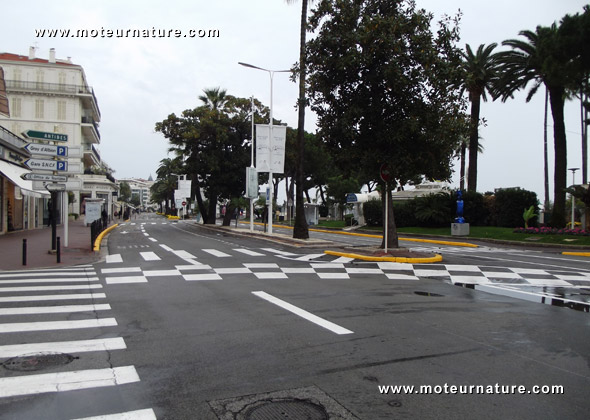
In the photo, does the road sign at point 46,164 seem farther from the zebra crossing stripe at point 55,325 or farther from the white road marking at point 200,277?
the zebra crossing stripe at point 55,325

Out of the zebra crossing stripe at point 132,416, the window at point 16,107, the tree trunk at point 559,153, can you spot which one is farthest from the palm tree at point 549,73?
the window at point 16,107

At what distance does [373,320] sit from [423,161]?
9.89 metres

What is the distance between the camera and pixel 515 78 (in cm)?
3012

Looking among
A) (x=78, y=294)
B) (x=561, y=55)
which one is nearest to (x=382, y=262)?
(x=78, y=294)

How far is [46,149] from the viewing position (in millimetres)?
15773

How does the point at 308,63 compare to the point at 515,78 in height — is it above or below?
below

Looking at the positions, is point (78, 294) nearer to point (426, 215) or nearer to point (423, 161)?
point (423, 161)

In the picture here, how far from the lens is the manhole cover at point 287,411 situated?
347 cm

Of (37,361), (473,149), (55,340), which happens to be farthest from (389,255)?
(473,149)

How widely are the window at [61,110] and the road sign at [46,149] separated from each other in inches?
1660

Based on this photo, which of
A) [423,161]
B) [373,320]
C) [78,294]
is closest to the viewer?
[373,320]

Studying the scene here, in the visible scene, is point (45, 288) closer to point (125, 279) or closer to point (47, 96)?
point (125, 279)

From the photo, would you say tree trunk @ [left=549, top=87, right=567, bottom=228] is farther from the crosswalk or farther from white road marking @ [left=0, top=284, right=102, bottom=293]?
the crosswalk

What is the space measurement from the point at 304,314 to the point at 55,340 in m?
3.33
